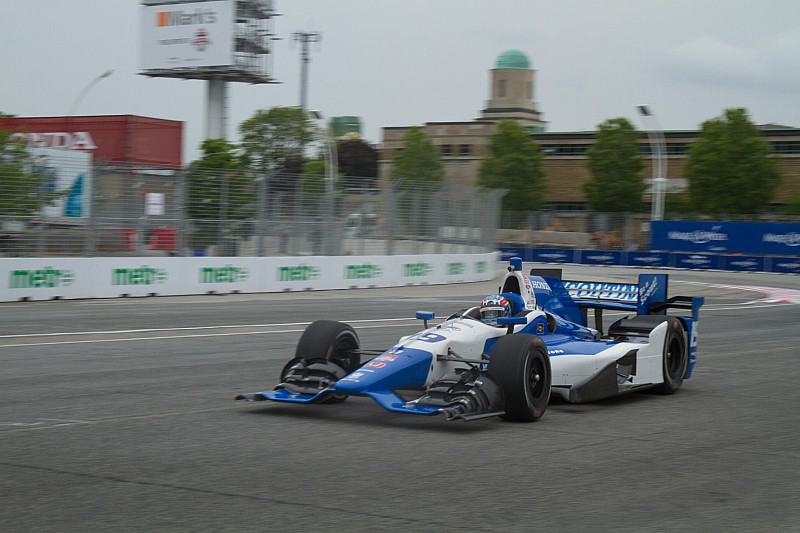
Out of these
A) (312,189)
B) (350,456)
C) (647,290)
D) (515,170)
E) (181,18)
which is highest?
(181,18)

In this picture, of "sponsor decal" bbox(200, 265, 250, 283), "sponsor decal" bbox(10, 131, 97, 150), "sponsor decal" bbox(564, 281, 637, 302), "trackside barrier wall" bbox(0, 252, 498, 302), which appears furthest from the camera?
"sponsor decal" bbox(10, 131, 97, 150)

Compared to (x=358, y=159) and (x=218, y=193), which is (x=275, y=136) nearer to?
(x=358, y=159)

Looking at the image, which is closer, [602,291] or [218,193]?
[602,291]

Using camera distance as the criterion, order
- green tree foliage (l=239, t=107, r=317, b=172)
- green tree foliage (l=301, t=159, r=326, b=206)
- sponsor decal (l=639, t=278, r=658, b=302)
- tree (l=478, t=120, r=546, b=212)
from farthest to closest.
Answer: green tree foliage (l=239, t=107, r=317, b=172)
tree (l=478, t=120, r=546, b=212)
green tree foliage (l=301, t=159, r=326, b=206)
sponsor decal (l=639, t=278, r=658, b=302)

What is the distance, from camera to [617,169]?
7275 centimetres

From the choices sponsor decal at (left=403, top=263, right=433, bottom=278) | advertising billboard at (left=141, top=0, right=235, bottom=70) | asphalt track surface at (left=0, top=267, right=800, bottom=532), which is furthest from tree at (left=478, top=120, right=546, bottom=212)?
asphalt track surface at (left=0, top=267, right=800, bottom=532)

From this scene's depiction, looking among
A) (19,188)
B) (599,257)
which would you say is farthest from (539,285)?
(599,257)

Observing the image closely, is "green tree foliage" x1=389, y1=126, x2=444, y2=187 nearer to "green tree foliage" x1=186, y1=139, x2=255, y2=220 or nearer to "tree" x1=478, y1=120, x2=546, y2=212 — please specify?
"tree" x1=478, y1=120, x2=546, y2=212

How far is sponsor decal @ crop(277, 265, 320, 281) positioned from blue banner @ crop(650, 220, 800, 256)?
28019 millimetres

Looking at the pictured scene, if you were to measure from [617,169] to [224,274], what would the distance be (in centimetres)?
5383

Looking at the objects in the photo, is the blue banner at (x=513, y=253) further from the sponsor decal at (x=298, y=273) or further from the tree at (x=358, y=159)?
the tree at (x=358, y=159)

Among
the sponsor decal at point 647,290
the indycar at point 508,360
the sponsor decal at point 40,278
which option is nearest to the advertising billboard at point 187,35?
the sponsor decal at point 40,278

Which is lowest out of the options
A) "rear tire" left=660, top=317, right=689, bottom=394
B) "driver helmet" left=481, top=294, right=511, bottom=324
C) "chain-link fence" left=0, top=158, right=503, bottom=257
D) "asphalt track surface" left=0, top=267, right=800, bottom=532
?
"asphalt track surface" left=0, top=267, right=800, bottom=532

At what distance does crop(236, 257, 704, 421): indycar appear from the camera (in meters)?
7.44
